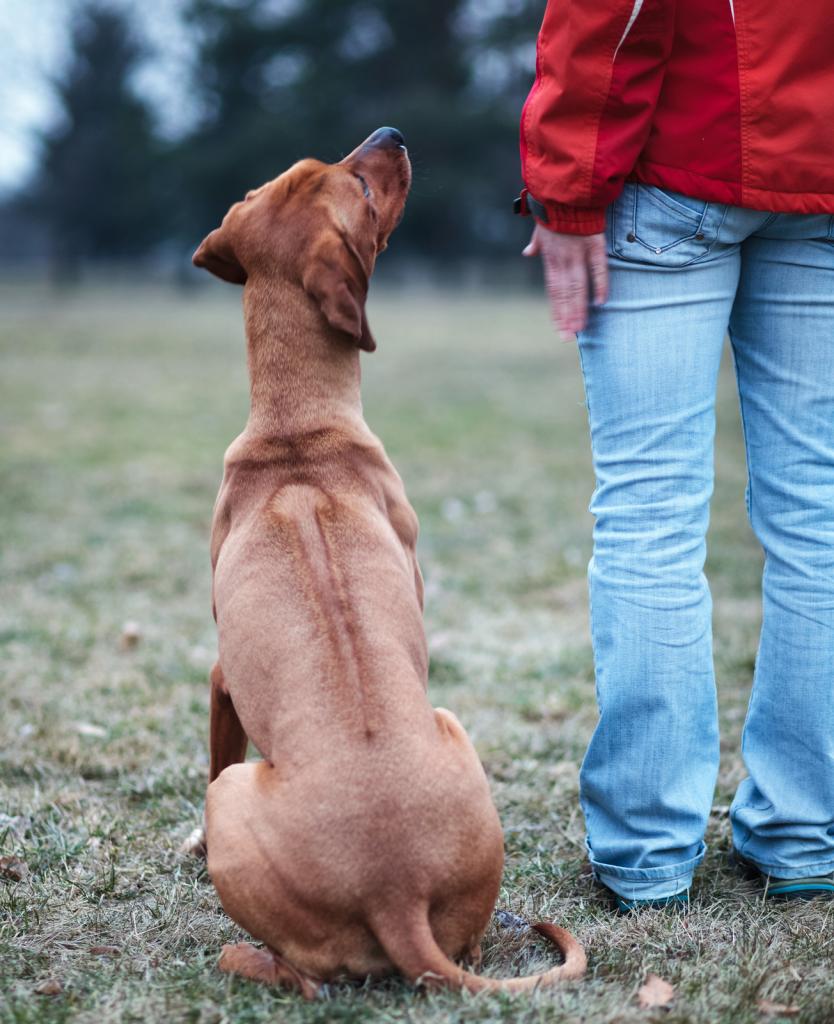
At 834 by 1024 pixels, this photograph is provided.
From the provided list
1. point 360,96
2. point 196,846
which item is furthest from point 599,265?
point 360,96

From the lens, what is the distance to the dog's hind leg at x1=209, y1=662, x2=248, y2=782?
280 centimetres

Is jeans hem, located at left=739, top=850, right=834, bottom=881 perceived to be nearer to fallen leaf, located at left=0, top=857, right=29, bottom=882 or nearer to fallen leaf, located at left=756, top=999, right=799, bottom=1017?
fallen leaf, located at left=756, top=999, right=799, bottom=1017

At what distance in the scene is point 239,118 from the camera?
41000 mm

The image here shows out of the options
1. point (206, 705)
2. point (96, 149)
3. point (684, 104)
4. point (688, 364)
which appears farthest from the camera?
point (96, 149)

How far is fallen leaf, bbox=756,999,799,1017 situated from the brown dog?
1.15 ft

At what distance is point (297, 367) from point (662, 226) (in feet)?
3.12

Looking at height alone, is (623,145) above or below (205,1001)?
above

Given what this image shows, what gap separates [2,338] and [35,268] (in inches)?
1187

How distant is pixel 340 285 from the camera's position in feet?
9.07

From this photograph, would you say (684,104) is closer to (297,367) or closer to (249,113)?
(297,367)

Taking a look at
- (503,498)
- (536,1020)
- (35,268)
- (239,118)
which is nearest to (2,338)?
(503,498)

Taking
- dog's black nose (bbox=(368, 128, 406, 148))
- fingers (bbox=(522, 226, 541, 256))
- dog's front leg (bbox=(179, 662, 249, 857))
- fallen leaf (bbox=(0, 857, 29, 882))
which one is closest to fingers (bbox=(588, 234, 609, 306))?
fingers (bbox=(522, 226, 541, 256))

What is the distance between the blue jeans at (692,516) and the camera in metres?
2.53

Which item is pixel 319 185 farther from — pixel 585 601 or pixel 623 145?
pixel 585 601
